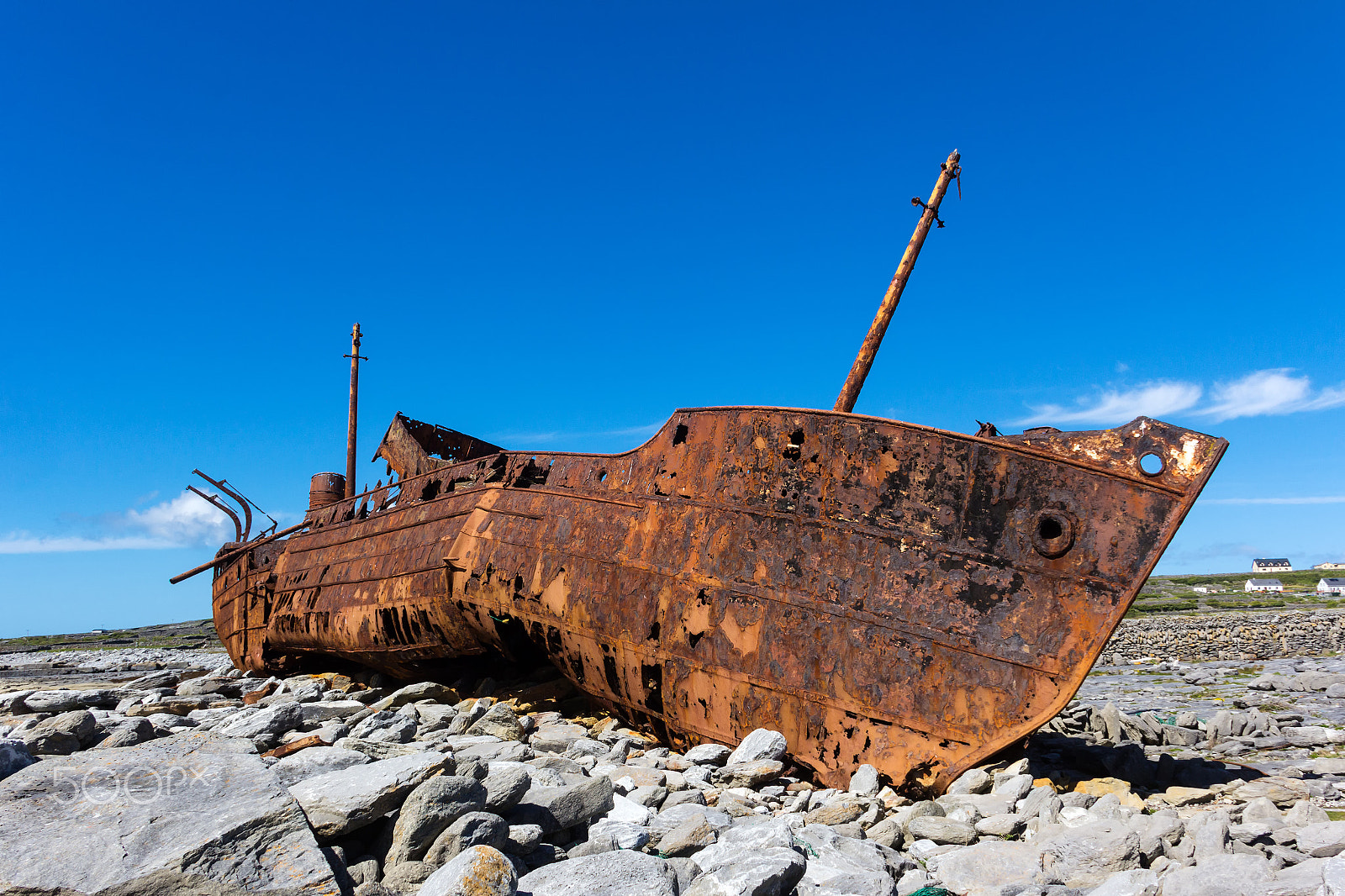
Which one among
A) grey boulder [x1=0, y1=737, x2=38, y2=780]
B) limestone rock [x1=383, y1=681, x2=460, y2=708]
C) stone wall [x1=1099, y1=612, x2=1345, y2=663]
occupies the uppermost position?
grey boulder [x1=0, y1=737, x2=38, y2=780]

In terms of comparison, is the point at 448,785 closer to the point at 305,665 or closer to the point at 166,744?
the point at 166,744

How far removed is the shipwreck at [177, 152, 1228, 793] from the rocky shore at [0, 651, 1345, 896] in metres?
0.33

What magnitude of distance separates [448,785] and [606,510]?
317 centimetres

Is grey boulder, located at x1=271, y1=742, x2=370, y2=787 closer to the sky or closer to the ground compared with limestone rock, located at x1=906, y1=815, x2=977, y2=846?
closer to the sky

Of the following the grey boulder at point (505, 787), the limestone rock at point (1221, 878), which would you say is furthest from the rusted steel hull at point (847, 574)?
the grey boulder at point (505, 787)

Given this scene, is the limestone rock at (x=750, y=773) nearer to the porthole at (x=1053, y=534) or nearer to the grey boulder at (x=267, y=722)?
the porthole at (x=1053, y=534)

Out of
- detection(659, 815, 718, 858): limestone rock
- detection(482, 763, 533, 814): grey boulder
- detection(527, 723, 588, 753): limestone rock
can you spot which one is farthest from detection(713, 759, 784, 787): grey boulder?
detection(482, 763, 533, 814): grey boulder

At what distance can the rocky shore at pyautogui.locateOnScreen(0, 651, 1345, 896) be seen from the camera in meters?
2.67

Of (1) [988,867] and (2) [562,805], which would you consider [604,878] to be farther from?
(1) [988,867]

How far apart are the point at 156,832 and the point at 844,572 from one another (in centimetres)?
359

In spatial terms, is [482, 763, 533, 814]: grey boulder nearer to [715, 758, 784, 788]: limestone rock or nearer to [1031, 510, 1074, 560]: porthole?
[715, 758, 784, 788]: limestone rock

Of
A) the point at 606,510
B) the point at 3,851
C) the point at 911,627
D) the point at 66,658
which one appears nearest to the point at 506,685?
the point at 606,510

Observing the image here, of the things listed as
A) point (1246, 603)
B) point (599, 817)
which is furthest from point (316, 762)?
point (1246, 603)

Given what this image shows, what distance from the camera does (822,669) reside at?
4875 millimetres
